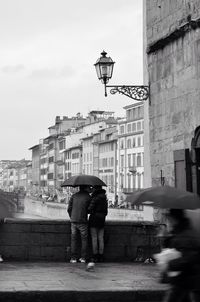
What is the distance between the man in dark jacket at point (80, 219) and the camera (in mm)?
10898

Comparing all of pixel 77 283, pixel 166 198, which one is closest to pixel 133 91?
pixel 77 283

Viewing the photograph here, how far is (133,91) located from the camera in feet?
43.9

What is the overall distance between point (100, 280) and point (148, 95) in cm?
598

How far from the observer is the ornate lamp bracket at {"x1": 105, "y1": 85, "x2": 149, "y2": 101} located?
43.6 ft

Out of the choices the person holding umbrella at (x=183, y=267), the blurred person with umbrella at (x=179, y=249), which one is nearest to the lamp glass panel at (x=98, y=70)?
the blurred person with umbrella at (x=179, y=249)

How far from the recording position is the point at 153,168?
13.6 m

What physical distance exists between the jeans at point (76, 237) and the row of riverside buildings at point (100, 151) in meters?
65.3

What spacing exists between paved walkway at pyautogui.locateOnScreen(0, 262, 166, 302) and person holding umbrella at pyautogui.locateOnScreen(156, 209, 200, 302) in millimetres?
2216

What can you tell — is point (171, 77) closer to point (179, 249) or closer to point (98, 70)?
point (98, 70)

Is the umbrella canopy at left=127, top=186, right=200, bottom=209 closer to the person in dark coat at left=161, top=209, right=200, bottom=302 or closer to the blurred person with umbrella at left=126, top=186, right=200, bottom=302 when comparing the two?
the blurred person with umbrella at left=126, top=186, right=200, bottom=302

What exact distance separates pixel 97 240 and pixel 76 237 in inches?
15.7

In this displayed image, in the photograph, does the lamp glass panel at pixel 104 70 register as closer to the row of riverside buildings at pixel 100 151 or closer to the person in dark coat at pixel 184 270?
the person in dark coat at pixel 184 270

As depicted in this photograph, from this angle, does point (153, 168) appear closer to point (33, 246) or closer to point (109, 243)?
point (109, 243)

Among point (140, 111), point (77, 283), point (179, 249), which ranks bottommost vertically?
point (77, 283)
